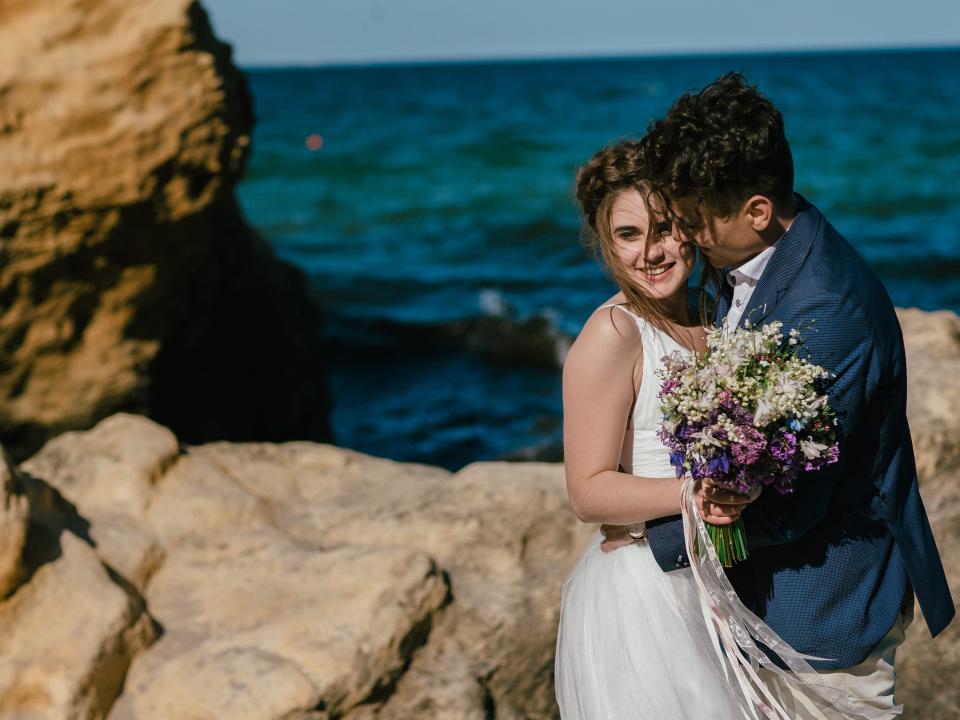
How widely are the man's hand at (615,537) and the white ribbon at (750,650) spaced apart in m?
0.24

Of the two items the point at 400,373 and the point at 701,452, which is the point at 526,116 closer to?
the point at 400,373

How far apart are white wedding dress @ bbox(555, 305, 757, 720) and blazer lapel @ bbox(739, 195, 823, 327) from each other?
321 millimetres

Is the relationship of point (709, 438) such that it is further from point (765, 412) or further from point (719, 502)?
point (719, 502)

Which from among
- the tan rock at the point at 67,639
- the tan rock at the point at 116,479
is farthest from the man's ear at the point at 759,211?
the tan rock at the point at 116,479

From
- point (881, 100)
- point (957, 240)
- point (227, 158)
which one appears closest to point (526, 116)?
point (881, 100)

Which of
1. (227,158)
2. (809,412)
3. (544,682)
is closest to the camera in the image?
(809,412)

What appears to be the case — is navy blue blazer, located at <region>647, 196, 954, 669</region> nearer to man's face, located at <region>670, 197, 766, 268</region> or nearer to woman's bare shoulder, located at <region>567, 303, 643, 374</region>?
man's face, located at <region>670, 197, 766, 268</region>

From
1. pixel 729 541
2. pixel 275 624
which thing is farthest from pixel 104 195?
pixel 729 541

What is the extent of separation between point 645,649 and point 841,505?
0.63m

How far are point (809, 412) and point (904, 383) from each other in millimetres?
502

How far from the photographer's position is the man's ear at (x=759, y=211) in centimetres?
253

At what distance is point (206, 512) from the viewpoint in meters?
4.24

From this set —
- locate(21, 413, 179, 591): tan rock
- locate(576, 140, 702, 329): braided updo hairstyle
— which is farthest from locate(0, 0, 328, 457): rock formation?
locate(576, 140, 702, 329): braided updo hairstyle

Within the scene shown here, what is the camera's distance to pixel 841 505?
260 cm
